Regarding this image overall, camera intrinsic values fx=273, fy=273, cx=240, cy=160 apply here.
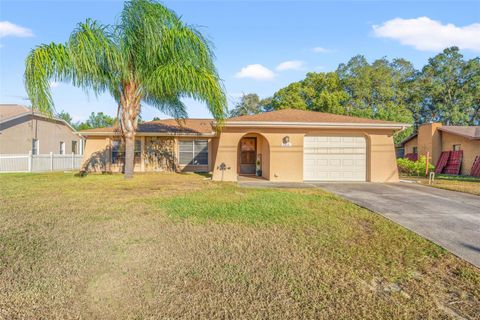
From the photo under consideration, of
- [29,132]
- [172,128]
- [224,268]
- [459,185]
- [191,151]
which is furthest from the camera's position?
[29,132]

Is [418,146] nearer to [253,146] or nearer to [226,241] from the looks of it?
[253,146]

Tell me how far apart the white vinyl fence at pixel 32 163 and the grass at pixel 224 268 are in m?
13.6

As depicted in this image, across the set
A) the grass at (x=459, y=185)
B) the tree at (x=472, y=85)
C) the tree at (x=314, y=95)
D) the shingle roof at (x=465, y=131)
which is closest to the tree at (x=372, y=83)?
the tree at (x=314, y=95)

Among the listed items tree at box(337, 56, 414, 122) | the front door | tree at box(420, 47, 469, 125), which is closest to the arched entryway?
the front door

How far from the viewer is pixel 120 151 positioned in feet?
58.3

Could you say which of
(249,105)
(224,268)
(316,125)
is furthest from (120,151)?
(249,105)

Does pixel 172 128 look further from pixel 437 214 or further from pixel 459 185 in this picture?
pixel 459 185

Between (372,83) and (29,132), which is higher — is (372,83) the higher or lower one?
the higher one

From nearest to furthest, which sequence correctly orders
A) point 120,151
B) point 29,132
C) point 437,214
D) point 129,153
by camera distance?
point 437,214 → point 129,153 → point 120,151 → point 29,132

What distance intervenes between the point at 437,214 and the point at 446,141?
18410 millimetres

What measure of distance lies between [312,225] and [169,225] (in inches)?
111

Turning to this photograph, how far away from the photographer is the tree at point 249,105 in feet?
135

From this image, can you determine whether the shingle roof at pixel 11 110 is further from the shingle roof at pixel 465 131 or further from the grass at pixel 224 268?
the shingle roof at pixel 465 131

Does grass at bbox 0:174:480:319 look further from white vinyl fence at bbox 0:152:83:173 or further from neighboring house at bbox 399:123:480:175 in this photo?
neighboring house at bbox 399:123:480:175
